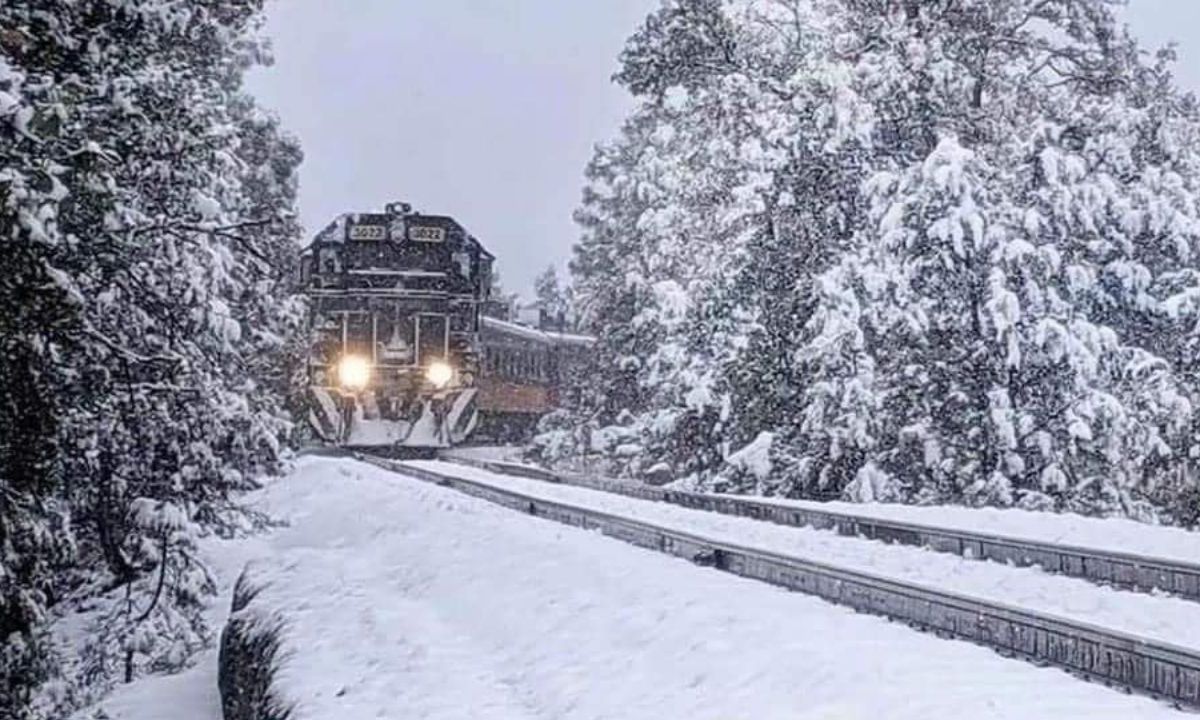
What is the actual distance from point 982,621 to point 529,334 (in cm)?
3532

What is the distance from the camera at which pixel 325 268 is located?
27.9 meters

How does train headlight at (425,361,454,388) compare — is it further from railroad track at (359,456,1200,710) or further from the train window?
railroad track at (359,456,1200,710)

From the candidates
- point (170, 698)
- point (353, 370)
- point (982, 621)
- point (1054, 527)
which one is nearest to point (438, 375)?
point (353, 370)

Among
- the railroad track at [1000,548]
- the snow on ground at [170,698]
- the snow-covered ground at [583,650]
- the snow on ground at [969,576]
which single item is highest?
the railroad track at [1000,548]

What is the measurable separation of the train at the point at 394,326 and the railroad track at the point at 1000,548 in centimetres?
1111

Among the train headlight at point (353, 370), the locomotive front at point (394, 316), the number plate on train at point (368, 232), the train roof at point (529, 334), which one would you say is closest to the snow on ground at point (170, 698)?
the train headlight at point (353, 370)

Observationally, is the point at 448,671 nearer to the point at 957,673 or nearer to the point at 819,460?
the point at 957,673

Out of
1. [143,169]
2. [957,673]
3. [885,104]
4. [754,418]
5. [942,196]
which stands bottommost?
[957,673]

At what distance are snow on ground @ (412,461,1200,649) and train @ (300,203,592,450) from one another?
36.9 feet

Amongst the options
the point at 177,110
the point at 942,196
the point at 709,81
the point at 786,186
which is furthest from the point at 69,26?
the point at 709,81

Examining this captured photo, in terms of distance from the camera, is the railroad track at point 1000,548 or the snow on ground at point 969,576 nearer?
the snow on ground at point 969,576

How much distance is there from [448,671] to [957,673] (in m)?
3.51

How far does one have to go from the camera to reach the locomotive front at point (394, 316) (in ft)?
90.8

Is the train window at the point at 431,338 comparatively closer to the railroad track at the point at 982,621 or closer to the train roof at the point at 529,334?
the train roof at the point at 529,334
